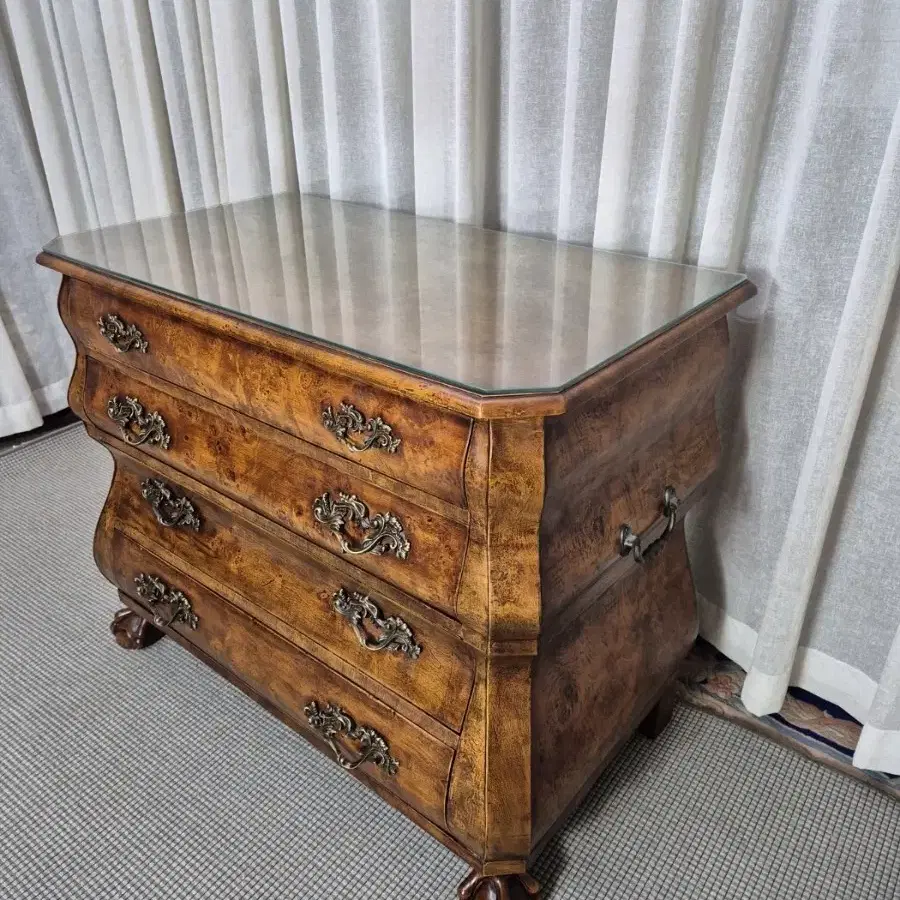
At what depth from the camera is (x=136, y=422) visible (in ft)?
3.85

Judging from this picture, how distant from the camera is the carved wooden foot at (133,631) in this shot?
4.88ft

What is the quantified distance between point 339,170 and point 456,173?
278 millimetres

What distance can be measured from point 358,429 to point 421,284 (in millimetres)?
233

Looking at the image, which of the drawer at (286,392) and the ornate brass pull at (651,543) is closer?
the drawer at (286,392)

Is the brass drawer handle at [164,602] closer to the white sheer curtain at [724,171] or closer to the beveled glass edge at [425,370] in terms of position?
the beveled glass edge at [425,370]

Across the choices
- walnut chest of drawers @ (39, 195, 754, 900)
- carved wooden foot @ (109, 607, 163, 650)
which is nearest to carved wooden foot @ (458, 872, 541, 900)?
walnut chest of drawers @ (39, 195, 754, 900)

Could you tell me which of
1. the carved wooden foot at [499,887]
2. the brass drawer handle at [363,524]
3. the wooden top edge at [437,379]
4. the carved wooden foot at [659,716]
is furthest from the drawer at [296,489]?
the carved wooden foot at [659,716]

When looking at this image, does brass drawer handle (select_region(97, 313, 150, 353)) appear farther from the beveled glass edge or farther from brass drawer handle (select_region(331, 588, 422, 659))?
brass drawer handle (select_region(331, 588, 422, 659))

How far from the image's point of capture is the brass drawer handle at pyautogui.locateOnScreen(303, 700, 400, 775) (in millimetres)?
1020

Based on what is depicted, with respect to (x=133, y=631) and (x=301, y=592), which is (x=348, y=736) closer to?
(x=301, y=592)

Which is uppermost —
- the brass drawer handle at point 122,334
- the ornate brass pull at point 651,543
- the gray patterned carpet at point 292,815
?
the brass drawer handle at point 122,334

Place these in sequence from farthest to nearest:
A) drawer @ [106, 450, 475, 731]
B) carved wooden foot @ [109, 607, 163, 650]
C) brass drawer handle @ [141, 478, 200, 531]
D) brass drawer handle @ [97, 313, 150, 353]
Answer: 1. carved wooden foot @ [109, 607, 163, 650]
2. brass drawer handle @ [141, 478, 200, 531]
3. brass drawer handle @ [97, 313, 150, 353]
4. drawer @ [106, 450, 475, 731]

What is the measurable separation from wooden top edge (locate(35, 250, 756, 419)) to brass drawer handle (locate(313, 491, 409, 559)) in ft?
0.52

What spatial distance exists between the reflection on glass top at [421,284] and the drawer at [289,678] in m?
0.46
